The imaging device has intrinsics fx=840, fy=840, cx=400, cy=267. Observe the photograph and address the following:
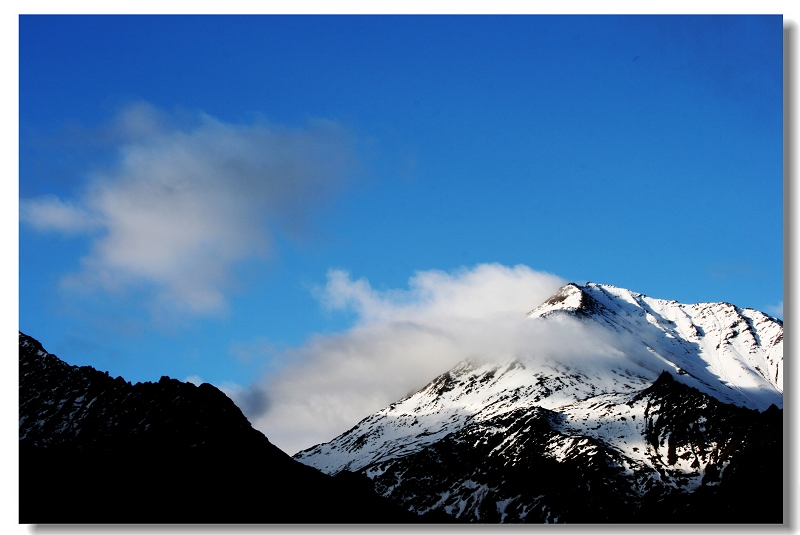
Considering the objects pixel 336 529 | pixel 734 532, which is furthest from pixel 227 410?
pixel 734 532

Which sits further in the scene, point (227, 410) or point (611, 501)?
point (611, 501)

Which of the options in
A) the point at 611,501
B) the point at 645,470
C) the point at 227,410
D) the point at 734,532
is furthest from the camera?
the point at 645,470

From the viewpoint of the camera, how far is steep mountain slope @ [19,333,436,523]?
114625mm

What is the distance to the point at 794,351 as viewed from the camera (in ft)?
234

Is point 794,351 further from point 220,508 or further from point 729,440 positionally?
point 729,440

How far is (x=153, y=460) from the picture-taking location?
133 meters

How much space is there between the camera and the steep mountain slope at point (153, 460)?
376 feet

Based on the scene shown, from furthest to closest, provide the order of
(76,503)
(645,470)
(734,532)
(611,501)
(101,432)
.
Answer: (645,470)
(611,501)
(101,432)
(76,503)
(734,532)

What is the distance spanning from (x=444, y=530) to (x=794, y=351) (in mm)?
35209

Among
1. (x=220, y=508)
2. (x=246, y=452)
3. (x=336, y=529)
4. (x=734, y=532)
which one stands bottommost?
(x=734, y=532)

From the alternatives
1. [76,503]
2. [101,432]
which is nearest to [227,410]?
[101,432]
